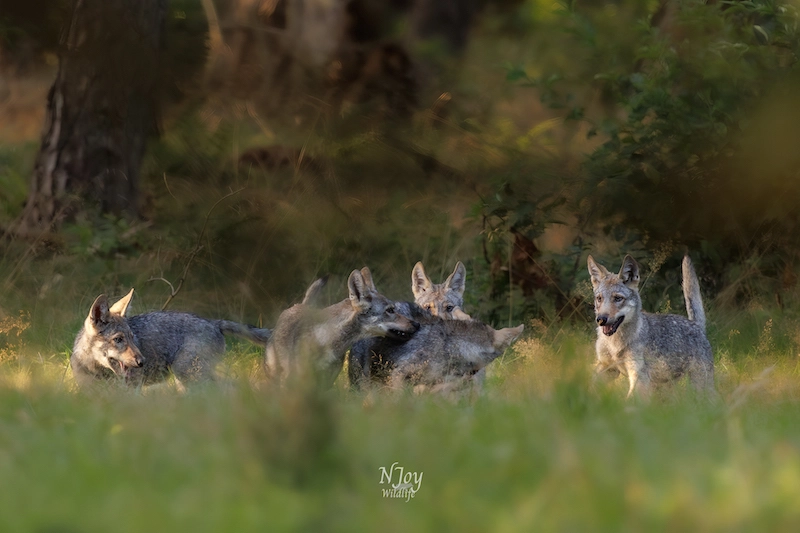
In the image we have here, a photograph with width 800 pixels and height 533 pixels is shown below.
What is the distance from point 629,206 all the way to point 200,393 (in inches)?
221

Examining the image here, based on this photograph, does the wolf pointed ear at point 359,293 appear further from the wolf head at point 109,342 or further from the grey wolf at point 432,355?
the wolf head at point 109,342

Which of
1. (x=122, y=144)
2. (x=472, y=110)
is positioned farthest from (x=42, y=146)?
(x=472, y=110)

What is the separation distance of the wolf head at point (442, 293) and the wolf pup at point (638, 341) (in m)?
1.91

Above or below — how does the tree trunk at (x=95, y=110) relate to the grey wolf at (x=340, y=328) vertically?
above

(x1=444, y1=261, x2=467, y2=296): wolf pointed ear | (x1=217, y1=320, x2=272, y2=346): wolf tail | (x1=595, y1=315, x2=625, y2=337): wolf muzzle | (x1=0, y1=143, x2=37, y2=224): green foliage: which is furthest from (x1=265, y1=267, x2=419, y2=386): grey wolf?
(x1=0, y1=143, x2=37, y2=224): green foliage

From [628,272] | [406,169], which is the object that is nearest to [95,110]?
[406,169]

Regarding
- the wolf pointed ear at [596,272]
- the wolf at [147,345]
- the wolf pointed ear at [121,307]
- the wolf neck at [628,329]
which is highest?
the wolf pointed ear at [596,272]

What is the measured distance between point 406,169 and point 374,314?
5.93 meters

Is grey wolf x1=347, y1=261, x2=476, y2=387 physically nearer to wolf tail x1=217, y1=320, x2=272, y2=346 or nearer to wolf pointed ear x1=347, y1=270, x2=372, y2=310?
wolf pointed ear x1=347, y1=270, x2=372, y2=310

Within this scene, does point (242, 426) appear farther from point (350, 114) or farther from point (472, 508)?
point (350, 114)

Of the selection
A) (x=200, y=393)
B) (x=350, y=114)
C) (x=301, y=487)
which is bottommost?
(x=200, y=393)

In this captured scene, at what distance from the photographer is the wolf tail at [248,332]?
365 inches

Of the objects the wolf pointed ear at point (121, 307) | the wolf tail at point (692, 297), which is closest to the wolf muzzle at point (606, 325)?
the wolf tail at point (692, 297)

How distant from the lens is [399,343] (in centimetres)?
848
